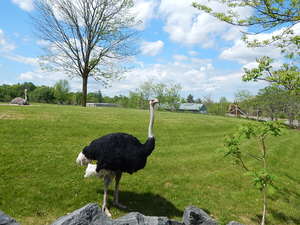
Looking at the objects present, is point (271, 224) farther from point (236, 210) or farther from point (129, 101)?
point (129, 101)

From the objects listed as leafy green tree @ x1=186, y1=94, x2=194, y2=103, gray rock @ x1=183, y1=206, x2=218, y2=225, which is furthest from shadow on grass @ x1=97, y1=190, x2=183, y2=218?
leafy green tree @ x1=186, y1=94, x2=194, y2=103

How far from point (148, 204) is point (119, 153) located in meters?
2.23

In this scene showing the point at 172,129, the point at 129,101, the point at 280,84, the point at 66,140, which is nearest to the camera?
the point at 280,84

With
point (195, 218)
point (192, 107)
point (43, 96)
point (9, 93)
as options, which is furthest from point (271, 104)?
point (9, 93)

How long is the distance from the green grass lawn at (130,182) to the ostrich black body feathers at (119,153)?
1.42 metres

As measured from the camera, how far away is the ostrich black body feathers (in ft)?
18.5

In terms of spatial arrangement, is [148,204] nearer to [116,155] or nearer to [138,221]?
[116,155]

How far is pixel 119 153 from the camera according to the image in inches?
223

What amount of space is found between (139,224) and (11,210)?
11.6ft

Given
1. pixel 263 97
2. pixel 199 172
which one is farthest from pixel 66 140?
pixel 263 97

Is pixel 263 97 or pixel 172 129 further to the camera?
pixel 263 97

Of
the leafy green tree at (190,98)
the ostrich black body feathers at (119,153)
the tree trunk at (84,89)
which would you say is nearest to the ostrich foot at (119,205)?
the ostrich black body feathers at (119,153)

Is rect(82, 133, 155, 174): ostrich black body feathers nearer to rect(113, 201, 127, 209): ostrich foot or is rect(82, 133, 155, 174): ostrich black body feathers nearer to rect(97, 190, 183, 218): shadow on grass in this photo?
rect(113, 201, 127, 209): ostrich foot

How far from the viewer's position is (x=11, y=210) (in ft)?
18.5
